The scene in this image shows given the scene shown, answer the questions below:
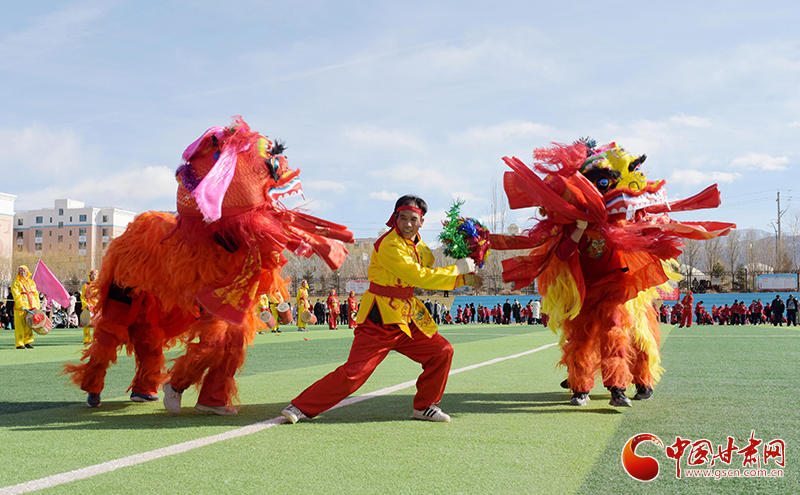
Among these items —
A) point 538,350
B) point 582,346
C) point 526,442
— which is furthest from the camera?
point 538,350

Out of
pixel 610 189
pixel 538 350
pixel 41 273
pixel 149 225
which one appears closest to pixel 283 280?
pixel 149 225

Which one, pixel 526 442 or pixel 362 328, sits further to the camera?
pixel 362 328

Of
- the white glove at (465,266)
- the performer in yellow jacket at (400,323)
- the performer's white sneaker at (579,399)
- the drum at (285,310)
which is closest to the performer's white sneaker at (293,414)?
the performer in yellow jacket at (400,323)

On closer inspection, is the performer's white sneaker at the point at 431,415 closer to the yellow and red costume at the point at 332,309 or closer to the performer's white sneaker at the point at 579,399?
the performer's white sneaker at the point at 579,399

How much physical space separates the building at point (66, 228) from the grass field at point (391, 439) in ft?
284

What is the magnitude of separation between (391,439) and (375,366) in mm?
739

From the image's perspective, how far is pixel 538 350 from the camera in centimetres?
1161

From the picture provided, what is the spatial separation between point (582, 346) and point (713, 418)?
3.93ft

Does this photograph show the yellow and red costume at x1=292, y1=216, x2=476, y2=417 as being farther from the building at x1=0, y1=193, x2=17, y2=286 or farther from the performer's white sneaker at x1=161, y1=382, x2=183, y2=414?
the building at x1=0, y1=193, x2=17, y2=286

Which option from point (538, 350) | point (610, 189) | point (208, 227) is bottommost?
point (538, 350)

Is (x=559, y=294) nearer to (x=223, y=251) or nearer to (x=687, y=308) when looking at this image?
(x=223, y=251)

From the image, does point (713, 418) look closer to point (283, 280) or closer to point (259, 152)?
A: point (283, 280)

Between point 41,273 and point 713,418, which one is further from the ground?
point 41,273

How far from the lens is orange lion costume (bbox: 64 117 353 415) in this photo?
457 cm
